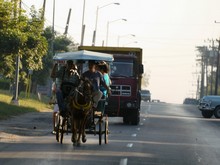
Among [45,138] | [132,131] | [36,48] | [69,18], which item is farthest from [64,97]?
[69,18]

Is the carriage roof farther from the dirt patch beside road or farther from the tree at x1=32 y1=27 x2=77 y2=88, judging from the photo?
the tree at x1=32 y1=27 x2=77 y2=88

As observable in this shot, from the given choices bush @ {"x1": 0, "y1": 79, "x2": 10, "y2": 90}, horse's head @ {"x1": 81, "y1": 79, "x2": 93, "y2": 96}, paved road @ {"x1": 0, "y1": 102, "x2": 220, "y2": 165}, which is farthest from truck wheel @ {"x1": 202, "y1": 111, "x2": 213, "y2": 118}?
horse's head @ {"x1": 81, "y1": 79, "x2": 93, "y2": 96}

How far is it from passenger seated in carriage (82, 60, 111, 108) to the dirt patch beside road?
411 cm

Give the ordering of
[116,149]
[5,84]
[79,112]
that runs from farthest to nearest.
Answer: [5,84]
[116,149]
[79,112]

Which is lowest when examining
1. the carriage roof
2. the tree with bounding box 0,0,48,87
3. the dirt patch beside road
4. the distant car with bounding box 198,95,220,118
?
the dirt patch beside road

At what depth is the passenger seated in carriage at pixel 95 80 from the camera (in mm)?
21781

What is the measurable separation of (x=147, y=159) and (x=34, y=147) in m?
3.90

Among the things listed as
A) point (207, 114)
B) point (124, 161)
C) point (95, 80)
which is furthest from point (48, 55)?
point (124, 161)

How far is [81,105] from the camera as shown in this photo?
69.8 feet

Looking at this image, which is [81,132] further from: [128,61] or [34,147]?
[128,61]

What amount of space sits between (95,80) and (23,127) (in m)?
11.1

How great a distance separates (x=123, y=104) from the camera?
116 ft

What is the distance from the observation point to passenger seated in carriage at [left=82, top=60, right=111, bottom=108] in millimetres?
21781

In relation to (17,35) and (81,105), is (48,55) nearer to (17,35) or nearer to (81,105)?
(17,35)
